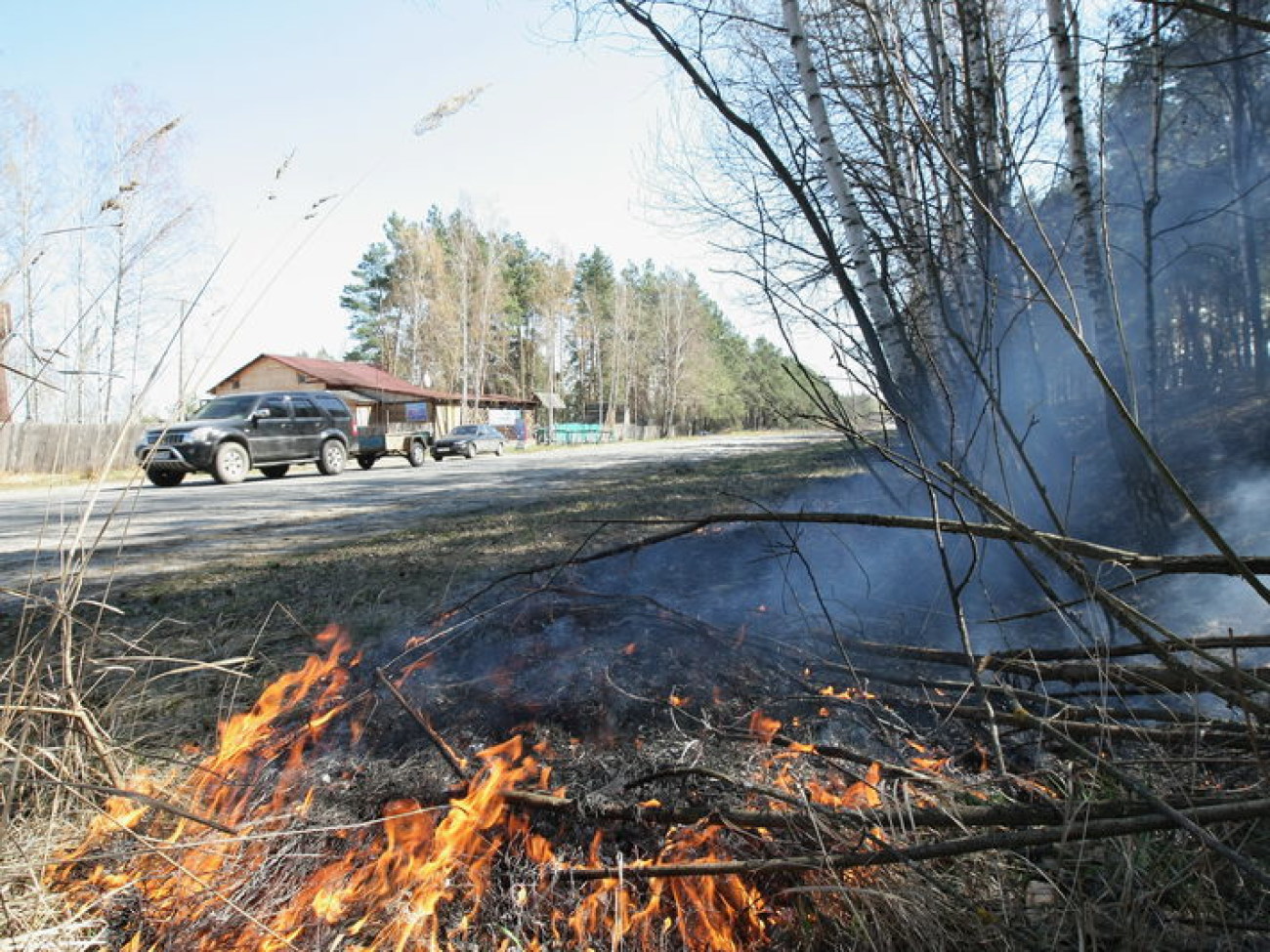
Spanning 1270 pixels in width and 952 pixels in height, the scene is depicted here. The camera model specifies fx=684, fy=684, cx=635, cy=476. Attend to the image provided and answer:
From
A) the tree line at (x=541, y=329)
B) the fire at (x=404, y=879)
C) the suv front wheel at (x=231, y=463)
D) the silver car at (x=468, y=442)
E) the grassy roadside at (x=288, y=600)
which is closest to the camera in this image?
the fire at (x=404, y=879)

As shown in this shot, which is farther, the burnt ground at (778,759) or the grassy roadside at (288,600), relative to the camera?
the grassy roadside at (288,600)

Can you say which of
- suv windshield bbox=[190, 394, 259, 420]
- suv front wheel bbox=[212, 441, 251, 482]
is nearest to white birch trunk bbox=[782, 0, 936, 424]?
suv front wheel bbox=[212, 441, 251, 482]

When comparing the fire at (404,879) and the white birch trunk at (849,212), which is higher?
the white birch trunk at (849,212)

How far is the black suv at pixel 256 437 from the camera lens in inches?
502

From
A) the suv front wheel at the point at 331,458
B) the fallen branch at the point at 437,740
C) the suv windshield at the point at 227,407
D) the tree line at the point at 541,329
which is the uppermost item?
the tree line at the point at 541,329

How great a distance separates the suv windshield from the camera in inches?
549

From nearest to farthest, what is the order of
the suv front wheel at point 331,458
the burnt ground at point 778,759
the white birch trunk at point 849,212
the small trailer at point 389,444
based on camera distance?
1. the burnt ground at point 778,759
2. the white birch trunk at point 849,212
3. the suv front wheel at point 331,458
4. the small trailer at point 389,444

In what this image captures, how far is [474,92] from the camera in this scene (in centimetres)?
184

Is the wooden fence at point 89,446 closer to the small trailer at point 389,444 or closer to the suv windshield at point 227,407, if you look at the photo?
the suv windshield at point 227,407

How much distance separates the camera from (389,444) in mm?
19297

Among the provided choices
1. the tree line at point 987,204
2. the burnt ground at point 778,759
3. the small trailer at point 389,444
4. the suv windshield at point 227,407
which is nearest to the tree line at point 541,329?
the small trailer at point 389,444

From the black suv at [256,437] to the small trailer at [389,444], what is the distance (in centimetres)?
54

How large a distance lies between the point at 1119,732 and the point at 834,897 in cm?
86

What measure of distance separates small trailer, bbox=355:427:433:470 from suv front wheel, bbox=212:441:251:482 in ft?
13.3
